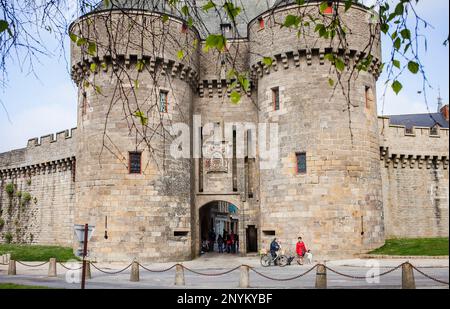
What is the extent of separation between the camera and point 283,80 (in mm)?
22312

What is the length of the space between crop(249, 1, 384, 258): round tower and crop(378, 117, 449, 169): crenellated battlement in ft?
14.5

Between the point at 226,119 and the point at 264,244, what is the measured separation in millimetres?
6643

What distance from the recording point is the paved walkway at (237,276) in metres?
13.7

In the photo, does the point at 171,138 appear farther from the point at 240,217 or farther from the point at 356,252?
the point at 356,252

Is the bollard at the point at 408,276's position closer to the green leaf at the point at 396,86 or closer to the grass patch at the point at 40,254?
the green leaf at the point at 396,86

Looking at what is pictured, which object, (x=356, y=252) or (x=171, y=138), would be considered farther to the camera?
(x=171, y=138)

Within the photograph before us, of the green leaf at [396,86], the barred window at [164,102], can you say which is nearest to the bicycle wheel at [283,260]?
the barred window at [164,102]

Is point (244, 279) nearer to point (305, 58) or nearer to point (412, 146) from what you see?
point (305, 58)

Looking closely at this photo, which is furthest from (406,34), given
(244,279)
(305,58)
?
(305,58)

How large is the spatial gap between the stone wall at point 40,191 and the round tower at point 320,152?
1212 cm

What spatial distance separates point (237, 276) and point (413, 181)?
1450 centimetres

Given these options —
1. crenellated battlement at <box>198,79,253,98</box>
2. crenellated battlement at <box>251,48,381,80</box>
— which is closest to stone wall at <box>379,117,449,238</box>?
crenellated battlement at <box>251,48,381,80</box>
